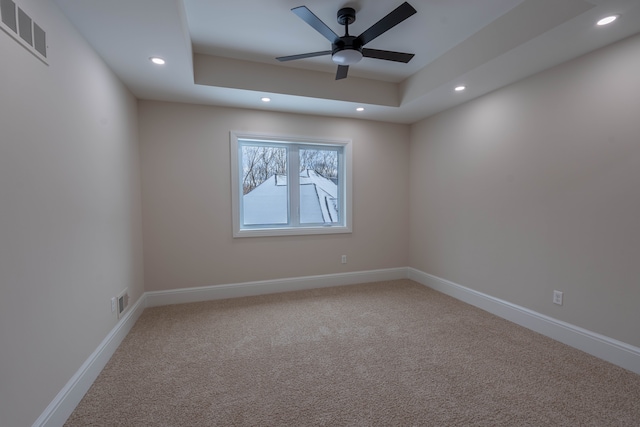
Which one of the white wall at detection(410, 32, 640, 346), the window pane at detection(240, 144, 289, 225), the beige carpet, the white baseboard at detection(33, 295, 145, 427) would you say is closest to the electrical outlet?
the white wall at detection(410, 32, 640, 346)

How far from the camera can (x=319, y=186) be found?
4.01 metres

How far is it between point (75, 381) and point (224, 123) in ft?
9.14

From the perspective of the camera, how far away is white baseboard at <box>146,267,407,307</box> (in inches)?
129

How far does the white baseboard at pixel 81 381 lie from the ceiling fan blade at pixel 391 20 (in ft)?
9.80

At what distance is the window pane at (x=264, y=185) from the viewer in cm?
367

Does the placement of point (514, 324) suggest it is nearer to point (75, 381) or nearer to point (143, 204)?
point (75, 381)

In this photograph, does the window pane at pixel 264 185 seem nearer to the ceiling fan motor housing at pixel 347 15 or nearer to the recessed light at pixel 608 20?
the ceiling fan motor housing at pixel 347 15

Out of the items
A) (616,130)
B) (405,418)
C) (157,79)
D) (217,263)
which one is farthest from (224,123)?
(616,130)

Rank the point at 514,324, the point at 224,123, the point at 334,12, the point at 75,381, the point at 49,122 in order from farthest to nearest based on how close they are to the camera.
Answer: the point at 224,123 < the point at 514,324 < the point at 334,12 < the point at 75,381 < the point at 49,122

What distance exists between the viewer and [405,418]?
1565 mm

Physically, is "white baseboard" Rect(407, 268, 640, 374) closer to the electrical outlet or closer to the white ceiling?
the electrical outlet

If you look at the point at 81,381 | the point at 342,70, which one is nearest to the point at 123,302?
the point at 81,381

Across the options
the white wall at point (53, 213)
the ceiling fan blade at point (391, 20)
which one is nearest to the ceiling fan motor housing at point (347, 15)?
the ceiling fan blade at point (391, 20)

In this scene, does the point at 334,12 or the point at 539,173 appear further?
the point at 539,173
